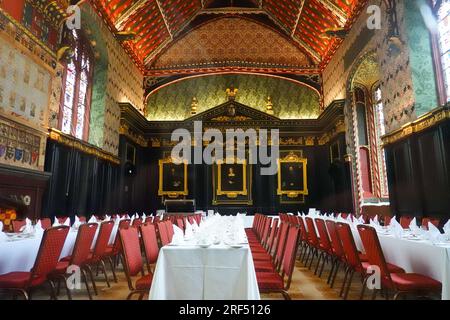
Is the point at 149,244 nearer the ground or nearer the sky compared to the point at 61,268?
nearer the sky

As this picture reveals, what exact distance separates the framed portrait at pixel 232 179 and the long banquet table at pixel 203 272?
11.2 metres

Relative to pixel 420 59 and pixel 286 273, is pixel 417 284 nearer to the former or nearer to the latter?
pixel 286 273

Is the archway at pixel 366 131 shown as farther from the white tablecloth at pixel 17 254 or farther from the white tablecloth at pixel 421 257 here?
the white tablecloth at pixel 17 254


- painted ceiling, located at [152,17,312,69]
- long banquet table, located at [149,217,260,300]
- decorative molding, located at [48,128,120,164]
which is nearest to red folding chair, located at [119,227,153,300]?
long banquet table, located at [149,217,260,300]

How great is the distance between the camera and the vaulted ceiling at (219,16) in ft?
36.4

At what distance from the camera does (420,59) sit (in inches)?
295

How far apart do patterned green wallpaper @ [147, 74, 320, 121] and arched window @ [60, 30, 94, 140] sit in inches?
190

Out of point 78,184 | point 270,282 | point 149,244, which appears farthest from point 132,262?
point 78,184

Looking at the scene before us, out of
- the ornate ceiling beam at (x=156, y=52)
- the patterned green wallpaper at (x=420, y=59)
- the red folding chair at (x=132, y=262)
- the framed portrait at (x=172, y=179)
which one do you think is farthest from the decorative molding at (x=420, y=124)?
the ornate ceiling beam at (x=156, y=52)

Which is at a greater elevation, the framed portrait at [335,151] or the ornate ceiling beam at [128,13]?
the ornate ceiling beam at [128,13]

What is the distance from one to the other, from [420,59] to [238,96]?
8922 mm

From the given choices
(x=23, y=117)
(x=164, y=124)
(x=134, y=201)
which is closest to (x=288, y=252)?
(x=23, y=117)

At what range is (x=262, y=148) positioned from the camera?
1435cm

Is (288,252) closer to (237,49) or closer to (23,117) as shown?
(23,117)
